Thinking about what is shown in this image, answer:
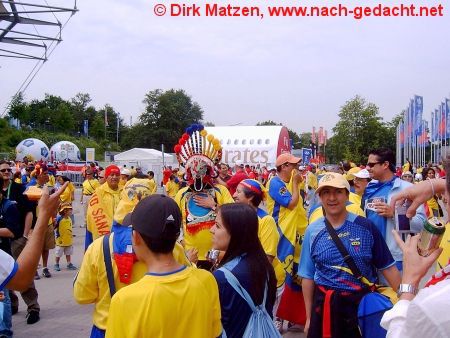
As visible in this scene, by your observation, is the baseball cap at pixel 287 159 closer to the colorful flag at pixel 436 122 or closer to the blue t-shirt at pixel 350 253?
the blue t-shirt at pixel 350 253

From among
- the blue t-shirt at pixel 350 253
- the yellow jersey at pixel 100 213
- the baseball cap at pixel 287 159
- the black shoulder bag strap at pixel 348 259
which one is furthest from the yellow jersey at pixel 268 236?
the yellow jersey at pixel 100 213

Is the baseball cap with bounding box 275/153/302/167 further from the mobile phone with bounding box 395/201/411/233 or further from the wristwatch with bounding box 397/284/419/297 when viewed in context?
the wristwatch with bounding box 397/284/419/297

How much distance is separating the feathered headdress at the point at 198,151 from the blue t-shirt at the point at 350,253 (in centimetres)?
183

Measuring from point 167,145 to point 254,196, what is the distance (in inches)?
2947

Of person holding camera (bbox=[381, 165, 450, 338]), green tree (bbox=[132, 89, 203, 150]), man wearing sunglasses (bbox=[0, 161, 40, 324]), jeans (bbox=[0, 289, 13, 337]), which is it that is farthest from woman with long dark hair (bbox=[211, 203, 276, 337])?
green tree (bbox=[132, 89, 203, 150])

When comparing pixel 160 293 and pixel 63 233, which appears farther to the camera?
pixel 63 233

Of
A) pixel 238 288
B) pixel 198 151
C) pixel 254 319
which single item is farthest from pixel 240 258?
pixel 198 151

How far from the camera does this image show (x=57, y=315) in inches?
275

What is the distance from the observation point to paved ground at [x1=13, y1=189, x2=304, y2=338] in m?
6.27

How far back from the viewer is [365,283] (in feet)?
11.6

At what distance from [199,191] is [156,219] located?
2.76m

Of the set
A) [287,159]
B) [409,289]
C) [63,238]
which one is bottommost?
[63,238]

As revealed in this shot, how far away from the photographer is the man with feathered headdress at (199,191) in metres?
4.97

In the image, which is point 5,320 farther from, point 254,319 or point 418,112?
point 418,112
